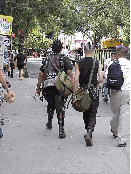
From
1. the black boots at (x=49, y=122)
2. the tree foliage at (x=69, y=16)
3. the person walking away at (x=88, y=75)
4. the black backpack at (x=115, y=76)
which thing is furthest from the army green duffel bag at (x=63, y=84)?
the tree foliage at (x=69, y=16)

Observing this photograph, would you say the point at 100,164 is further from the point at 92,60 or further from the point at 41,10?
the point at 41,10

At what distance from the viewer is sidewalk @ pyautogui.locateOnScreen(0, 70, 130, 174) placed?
17.8ft

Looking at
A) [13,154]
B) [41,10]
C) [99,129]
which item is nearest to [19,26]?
[41,10]

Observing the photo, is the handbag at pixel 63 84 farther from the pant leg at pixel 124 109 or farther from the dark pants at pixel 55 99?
the pant leg at pixel 124 109

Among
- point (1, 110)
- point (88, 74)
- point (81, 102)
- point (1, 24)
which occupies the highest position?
point (1, 24)

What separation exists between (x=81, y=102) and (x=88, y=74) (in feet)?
1.52

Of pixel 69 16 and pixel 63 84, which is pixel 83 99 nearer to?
pixel 63 84

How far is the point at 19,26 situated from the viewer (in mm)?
31906

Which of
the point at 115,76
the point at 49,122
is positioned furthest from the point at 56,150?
the point at 49,122

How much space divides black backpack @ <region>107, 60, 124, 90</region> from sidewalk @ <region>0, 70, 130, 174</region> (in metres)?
0.96

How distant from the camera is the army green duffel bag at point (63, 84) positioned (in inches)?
288

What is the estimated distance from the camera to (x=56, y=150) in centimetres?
643

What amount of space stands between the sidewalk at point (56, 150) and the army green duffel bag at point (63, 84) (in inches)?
32.2

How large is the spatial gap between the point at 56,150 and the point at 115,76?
1527 millimetres
